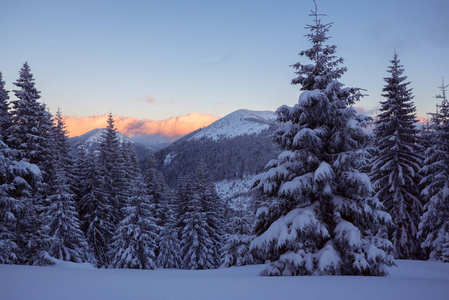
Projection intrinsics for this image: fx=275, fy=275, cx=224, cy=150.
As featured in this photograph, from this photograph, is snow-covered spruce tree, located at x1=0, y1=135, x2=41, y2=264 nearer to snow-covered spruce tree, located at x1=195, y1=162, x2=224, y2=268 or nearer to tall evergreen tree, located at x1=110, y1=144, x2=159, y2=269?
tall evergreen tree, located at x1=110, y1=144, x2=159, y2=269

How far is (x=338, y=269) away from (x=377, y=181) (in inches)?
607

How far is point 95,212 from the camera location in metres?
26.0

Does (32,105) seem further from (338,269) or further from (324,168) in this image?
(338,269)

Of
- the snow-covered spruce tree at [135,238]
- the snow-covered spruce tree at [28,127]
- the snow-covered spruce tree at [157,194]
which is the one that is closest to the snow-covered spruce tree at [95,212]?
the snow-covered spruce tree at [135,238]

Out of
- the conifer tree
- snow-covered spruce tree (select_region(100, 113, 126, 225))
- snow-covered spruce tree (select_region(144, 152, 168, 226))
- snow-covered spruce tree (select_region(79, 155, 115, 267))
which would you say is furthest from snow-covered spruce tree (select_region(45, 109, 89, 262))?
snow-covered spruce tree (select_region(144, 152, 168, 226))

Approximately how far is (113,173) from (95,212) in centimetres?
560

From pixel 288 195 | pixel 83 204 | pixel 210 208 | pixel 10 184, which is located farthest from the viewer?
pixel 210 208

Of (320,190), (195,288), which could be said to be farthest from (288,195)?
(195,288)

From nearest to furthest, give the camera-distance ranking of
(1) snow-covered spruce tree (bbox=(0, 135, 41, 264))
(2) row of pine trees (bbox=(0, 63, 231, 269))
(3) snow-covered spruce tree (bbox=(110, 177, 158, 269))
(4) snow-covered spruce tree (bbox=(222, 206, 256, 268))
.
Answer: (1) snow-covered spruce tree (bbox=(0, 135, 41, 264)) → (2) row of pine trees (bbox=(0, 63, 231, 269)) → (3) snow-covered spruce tree (bbox=(110, 177, 158, 269)) → (4) snow-covered spruce tree (bbox=(222, 206, 256, 268))

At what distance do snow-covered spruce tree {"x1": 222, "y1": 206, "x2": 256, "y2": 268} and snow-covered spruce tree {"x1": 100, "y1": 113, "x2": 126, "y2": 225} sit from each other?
12.2 metres

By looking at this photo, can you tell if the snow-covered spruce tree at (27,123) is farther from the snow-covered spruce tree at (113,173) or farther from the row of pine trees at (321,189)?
the row of pine trees at (321,189)

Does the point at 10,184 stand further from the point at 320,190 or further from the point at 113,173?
the point at 113,173

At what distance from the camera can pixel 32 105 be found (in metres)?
18.5

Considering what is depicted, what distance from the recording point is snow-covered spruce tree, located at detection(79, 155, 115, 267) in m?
26.1
